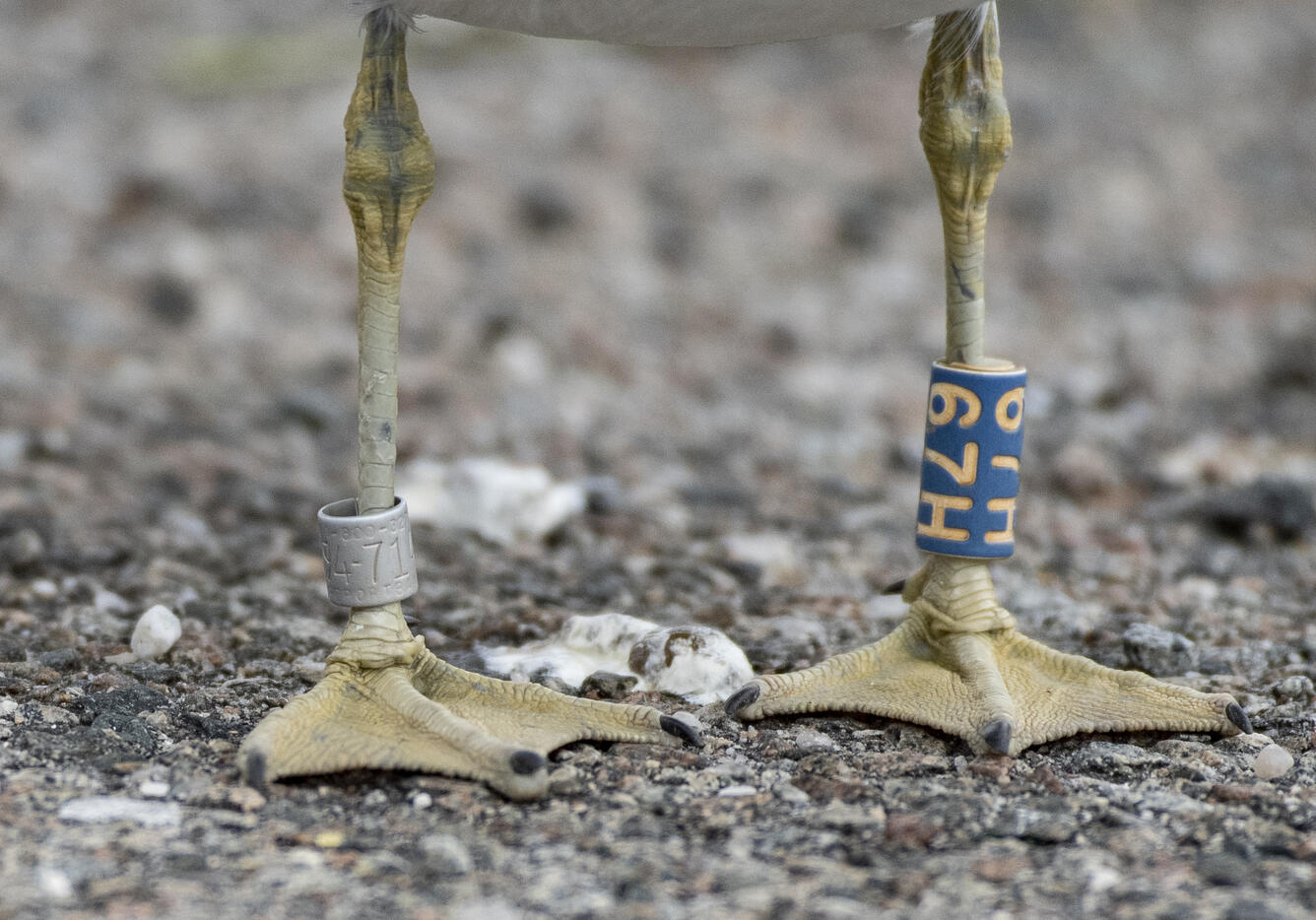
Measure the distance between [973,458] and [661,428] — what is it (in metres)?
2.24

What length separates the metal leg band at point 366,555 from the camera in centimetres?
223

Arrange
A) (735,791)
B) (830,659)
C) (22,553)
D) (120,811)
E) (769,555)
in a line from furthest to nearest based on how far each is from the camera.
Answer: (769,555)
(22,553)
(830,659)
(735,791)
(120,811)

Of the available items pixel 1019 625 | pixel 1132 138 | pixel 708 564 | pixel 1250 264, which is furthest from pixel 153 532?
pixel 1132 138

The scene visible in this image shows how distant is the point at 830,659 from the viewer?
2.52m

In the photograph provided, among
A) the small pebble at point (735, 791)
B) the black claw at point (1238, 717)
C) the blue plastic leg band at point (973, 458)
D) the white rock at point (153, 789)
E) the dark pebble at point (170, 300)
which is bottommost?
the white rock at point (153, 789)

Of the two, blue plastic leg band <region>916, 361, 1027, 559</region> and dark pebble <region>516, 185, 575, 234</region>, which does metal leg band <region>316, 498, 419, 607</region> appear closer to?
blue plastic leg band <region>916, 361, 1027, 559</region>

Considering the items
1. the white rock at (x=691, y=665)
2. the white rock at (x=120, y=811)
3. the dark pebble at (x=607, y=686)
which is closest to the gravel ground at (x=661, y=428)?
the white rock at (x=120, y=811)

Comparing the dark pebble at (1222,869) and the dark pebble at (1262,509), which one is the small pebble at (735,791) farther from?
the dark pebble at (1262,509)

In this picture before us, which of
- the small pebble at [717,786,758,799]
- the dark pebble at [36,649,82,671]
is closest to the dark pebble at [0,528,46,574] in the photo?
the dark pebble at [36,649,82,671]

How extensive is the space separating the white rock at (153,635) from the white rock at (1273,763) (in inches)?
80.3

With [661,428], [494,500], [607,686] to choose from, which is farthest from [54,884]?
[661,428]

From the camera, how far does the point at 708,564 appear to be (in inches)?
139

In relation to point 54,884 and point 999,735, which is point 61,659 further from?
point 999,735

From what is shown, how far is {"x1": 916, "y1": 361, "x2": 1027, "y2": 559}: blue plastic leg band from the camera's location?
237 cm
